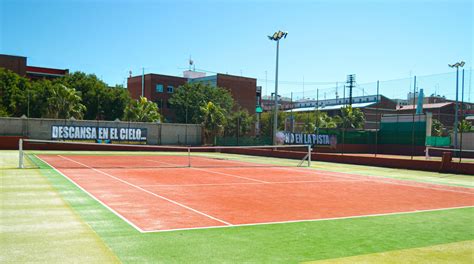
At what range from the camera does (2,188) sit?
12789mm

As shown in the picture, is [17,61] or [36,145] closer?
[36,145]

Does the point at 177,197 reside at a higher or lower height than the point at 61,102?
lower

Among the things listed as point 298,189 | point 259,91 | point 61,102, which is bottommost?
point 298,189

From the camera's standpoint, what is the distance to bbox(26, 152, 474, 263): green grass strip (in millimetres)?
6355

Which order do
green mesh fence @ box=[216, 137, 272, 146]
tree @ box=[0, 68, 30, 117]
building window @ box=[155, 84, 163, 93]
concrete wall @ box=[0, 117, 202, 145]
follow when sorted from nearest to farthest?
concrete wall @ box=[0, 117, 202, 145]
green mesh fence @ box=[216, 137, 272, 146]
tree @ box=[0, 68, 30, 117]
building window @ box=[155, 84, 163, 93]

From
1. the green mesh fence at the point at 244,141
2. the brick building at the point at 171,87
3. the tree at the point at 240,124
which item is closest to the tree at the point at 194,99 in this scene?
the tree at the point at 240,124

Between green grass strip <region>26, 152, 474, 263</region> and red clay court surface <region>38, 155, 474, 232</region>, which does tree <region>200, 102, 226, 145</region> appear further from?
green grass strip <region>26, 152, 474, 263</region>

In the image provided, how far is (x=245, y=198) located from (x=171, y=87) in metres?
73.9

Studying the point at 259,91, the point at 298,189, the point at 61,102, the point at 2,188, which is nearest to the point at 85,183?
the point at 2,188

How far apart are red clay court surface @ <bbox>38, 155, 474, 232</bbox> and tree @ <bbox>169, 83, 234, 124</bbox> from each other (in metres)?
53.0

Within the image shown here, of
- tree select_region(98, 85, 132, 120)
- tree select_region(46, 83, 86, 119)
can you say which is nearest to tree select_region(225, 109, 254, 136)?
tree select_region(98, 85, 132, 120)

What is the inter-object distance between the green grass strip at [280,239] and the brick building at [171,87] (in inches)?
2808

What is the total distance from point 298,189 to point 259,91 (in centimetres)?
8871

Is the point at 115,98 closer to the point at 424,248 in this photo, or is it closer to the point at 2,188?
the point at 2,188
